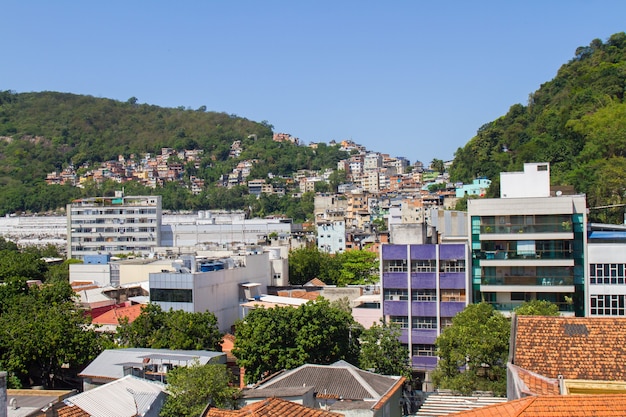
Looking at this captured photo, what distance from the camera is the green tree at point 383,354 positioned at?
25.8 meters

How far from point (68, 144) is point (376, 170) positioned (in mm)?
86770

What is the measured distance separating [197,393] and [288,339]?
8.14m

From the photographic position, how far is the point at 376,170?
15938 cm

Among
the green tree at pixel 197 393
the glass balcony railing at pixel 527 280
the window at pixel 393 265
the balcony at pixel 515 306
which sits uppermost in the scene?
the window at pixel 393 265

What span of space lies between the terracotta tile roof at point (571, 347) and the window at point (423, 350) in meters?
15.5

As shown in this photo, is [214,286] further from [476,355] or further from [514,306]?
[476,355]

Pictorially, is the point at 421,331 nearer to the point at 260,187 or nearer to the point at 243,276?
the point at 243,276

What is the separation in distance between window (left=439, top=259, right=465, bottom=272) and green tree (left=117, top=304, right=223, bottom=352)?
9544 mm

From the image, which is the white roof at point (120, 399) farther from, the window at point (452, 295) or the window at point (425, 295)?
the window at point (452, 295)

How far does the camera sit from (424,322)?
30.8 m

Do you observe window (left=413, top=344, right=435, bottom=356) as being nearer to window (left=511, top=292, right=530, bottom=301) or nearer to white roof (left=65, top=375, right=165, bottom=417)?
window (left=511, top=292, right=530, bottom=301)

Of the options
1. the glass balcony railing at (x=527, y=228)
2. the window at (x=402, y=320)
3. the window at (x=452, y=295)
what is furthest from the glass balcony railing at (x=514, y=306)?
the window at (x=402, y=320)

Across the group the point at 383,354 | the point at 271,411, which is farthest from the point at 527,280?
the point at 271,411

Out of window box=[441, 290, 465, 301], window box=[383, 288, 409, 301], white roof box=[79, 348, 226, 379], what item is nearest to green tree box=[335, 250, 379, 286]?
window box=[383, 288, 409, 301]
